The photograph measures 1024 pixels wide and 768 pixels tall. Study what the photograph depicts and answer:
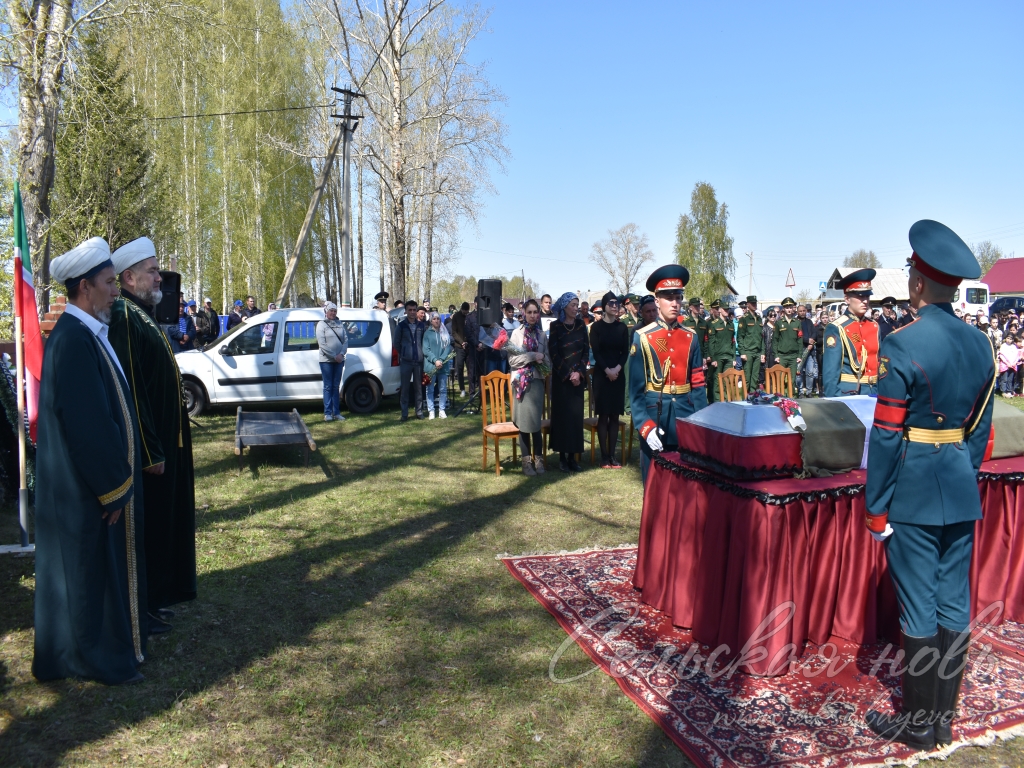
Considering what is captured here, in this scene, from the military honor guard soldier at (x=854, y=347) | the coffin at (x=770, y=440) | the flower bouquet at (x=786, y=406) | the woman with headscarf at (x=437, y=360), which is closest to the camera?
the coffin at (x=770, y=440)

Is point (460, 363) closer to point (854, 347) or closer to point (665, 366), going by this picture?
point (854, 347)

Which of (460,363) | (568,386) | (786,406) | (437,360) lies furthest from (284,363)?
(786,406)

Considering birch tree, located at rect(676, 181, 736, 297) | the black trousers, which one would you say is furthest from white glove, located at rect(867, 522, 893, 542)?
birch tree, located at rect(676, 181, 736, 297)

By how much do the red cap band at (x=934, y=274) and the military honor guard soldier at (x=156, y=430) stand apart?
3.77 meters

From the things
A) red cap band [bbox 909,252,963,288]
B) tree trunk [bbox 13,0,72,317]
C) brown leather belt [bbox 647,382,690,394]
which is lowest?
brown leather belt [bbox 647,382,690,394]

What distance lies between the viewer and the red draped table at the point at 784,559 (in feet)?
12.4

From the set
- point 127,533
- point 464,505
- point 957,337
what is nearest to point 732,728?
point 957,337

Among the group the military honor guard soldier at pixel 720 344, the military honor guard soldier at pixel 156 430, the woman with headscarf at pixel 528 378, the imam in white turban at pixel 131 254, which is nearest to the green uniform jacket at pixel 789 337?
the military honor guard soldier at pixel 720 344

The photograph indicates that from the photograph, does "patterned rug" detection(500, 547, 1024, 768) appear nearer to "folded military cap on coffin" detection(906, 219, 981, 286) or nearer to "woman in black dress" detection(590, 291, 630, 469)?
"folded military cap on coffin" detection(906, 219, 981, 286)

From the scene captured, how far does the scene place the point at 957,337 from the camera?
312 centimetres

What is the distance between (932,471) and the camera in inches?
123

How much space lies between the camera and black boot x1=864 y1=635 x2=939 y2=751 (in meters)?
3.15

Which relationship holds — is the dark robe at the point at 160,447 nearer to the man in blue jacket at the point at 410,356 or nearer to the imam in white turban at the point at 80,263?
the imam in white turban at the point at 80,263

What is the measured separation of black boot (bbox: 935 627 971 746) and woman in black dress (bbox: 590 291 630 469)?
5621mm
